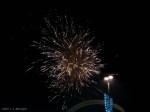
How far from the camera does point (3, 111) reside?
Answer: 25.8 m

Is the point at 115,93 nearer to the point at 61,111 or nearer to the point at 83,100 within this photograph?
the point at 83,100

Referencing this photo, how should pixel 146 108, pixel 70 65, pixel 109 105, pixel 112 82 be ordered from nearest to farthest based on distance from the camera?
pixel 70 65 < pixel 109 105 < pixel 146 108 < pixel 112 82

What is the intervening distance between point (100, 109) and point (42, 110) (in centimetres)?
568

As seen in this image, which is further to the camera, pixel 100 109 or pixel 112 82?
pixel 112 82

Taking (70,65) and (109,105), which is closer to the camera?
(70,65)

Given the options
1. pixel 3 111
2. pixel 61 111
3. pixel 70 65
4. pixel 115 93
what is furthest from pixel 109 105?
pixel 3 111

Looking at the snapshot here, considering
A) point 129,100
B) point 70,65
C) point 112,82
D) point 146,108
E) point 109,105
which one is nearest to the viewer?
point 70,65

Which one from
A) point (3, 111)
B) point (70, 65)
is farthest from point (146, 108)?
point (3, 111)

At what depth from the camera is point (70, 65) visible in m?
16.7

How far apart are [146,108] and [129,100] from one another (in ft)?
7.81

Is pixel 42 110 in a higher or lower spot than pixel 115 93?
lower

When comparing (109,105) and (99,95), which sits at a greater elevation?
(99,95)

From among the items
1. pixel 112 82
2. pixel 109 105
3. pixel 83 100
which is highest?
pixel 112 82

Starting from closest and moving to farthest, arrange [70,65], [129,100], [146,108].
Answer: [70,65] → [146,108] → [129,100]
